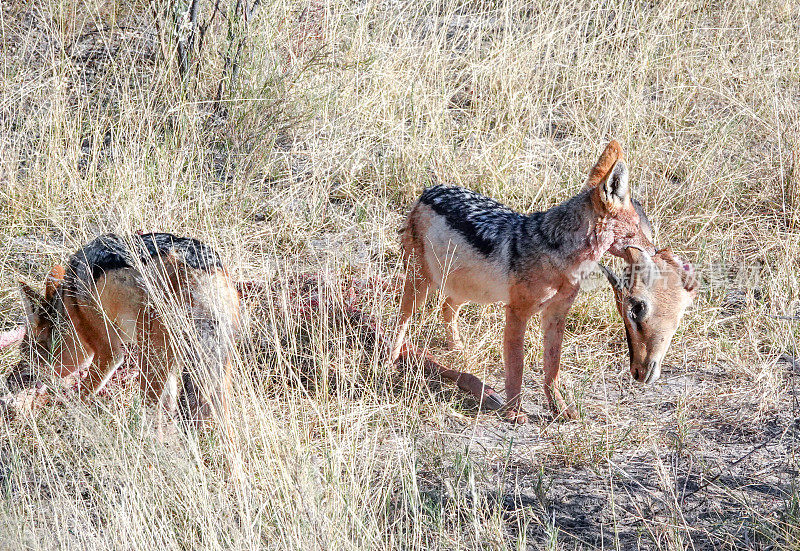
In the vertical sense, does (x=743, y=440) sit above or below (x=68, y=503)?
below

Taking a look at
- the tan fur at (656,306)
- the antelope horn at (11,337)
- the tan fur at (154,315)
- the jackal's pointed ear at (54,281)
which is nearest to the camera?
the tan fur at (154,315)

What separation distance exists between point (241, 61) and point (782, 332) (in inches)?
191

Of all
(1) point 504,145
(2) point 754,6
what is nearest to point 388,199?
(1) point 504,145

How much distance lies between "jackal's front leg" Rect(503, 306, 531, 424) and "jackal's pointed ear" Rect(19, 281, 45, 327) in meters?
2.72

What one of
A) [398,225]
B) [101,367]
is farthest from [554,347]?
[101,367]

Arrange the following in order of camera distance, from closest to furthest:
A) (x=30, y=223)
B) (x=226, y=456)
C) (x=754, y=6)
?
(x=226, y=456)
(x=30, y=223)
(x=754, y=6)

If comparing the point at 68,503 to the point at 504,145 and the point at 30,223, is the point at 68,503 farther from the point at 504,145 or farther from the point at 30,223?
the point at 504,145

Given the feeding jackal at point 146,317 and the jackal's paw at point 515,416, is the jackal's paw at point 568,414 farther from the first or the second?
the feeding jackal at point 146,317

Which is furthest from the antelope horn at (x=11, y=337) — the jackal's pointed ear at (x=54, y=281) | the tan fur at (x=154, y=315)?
the tan fur at (x=154, y=315)

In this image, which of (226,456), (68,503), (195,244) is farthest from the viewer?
(195,244)

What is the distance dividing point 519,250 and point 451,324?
41.7 inches

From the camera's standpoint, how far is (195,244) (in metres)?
4.62

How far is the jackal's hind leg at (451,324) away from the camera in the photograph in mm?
5902

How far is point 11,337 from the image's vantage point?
208 inches
